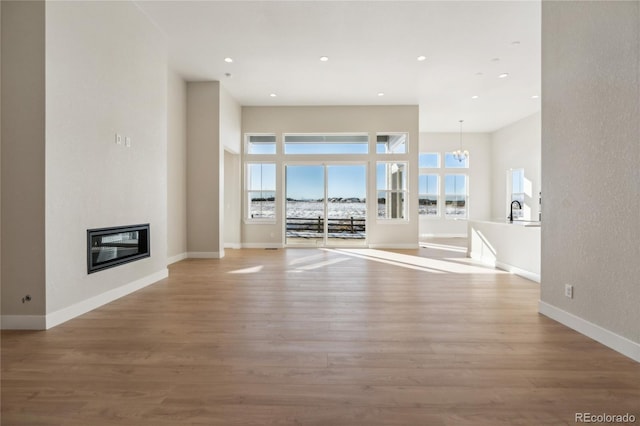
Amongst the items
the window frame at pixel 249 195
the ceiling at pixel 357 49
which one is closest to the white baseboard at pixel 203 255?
the window frame at pixel 249 195

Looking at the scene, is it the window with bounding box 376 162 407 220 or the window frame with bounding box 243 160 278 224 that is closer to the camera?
the window frame with bounding box 243 160 278 224

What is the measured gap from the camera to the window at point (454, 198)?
37.0 feet

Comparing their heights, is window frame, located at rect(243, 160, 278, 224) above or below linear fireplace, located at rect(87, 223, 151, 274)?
above

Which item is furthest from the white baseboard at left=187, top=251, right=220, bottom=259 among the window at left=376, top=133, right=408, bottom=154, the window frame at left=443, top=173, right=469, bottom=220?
the window frame at left=443, top=173, right=469, bottom=220

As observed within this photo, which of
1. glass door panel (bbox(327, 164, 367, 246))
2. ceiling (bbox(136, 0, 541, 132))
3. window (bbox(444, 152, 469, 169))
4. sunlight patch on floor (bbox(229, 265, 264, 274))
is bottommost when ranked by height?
sunlight patch on floor (bbox(229, 265, 264, 274))

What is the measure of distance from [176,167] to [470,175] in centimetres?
962

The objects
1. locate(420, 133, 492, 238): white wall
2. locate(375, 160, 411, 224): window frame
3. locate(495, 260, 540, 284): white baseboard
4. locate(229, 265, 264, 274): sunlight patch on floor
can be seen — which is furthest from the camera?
locate(420, 133, 492, 238): white wall

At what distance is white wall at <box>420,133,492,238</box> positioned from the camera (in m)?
11.2

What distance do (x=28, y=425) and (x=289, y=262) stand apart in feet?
14.8

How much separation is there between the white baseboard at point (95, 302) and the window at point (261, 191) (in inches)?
152

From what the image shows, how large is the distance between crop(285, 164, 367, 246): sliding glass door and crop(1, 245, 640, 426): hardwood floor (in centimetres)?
463

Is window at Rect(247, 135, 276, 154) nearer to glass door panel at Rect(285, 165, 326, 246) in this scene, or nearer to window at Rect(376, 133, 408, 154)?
glass door panel at Rect(285, 165, 326, 246)

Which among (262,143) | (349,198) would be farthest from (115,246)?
(349,198)

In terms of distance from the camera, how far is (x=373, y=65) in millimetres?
5789
